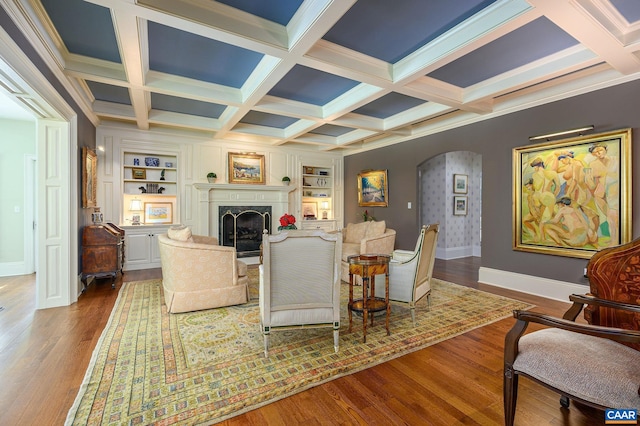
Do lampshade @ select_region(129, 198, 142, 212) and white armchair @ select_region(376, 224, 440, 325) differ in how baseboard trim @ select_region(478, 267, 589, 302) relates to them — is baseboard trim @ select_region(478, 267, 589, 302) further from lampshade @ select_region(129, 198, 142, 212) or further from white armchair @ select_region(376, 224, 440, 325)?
lampshade @ select_region(129, 198, 142, 212)

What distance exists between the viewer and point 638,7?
2.44 meters

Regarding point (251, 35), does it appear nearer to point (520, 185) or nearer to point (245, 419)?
point (245, 419)

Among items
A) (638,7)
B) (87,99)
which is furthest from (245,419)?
(87,99)

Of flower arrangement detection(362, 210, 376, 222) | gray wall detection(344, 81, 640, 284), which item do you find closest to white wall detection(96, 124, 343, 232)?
flower arrangement detection(362, 210, 376, 222)

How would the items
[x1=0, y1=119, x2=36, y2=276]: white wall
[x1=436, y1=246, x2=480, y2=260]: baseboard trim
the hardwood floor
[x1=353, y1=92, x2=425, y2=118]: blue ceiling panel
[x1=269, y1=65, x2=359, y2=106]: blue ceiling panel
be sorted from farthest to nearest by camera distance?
1. [x1=436, y1=246, x2=480, y2=260]: baseboard trim
2. [x1=0, y1=119, x2=36, y2=276]: white wall
3. [x1=353, y1=92, x2=425, y2=118]: blue ceiling panel
4. [x1=269, y1=65, x2=359, y2=106]: blue ceiling panel
5. the hardwood floor

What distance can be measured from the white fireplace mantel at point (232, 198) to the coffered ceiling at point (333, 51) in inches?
77.8

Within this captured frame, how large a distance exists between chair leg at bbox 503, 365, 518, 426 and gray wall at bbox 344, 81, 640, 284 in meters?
3.13

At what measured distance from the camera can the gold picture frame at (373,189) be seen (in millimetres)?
6918

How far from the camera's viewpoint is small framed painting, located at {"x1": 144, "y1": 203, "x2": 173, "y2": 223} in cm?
619

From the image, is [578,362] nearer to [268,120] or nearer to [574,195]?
[574,195]

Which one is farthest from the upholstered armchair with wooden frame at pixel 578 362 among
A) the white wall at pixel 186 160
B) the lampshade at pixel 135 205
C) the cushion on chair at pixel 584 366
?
the lampshade at pixel 135 205

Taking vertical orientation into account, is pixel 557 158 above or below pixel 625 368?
above

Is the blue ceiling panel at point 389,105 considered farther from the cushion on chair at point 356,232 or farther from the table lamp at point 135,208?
the table lamp at point 135,208

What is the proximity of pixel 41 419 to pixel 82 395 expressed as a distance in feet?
0.70
